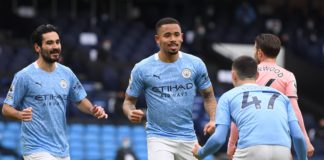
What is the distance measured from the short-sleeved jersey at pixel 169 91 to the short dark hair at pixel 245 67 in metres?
1.63

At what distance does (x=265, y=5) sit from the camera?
32.0 m

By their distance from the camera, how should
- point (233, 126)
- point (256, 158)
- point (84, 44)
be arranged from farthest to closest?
point (84, 44) → point (233, 126) → point (256, 158)

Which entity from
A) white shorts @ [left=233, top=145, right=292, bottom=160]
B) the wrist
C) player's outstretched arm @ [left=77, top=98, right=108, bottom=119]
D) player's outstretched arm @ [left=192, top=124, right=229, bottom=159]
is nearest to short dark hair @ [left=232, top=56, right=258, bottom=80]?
player's outstretched arm @ [left=192, top=124, right=229, bottom=159]

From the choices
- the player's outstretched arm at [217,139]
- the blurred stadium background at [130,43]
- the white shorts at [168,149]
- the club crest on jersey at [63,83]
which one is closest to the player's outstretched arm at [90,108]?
the club crest on jersey at [63,83]

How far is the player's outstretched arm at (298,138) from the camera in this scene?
27.2 feet

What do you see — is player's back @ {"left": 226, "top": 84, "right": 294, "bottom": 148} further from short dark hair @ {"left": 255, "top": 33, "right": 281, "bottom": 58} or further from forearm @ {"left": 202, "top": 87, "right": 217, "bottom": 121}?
forearm @ {"left": 202, "top": 87, "right": 217, "bottom": 121}

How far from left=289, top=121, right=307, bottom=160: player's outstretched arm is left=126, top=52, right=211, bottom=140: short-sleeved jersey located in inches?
71.5

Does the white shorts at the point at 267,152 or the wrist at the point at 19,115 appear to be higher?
the wrist at the point at 19,115

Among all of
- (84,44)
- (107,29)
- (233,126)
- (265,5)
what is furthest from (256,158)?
(265,5)

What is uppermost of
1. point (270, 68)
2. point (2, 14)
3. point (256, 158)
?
point (2, 14)

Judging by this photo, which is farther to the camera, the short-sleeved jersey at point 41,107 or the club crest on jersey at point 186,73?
the club crest on jersey at point 186,73

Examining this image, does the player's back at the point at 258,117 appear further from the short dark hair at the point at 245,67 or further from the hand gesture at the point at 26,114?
the hand gesture at the point at 26,114

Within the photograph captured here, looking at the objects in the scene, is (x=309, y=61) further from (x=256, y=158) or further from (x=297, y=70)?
(x=256, y=158)

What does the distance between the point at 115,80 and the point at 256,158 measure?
14.9 metres
